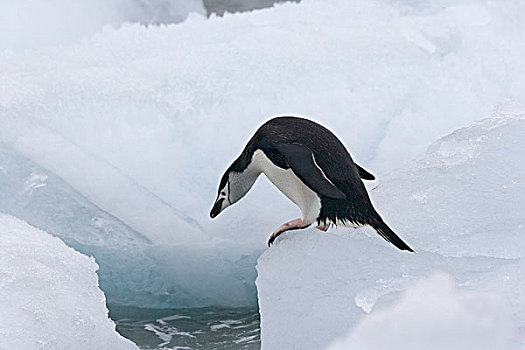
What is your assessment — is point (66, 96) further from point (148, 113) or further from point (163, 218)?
point (163, 218)

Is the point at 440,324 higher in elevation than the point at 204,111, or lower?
higher

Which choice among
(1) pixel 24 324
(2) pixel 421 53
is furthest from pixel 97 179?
(2) pixel 421 53

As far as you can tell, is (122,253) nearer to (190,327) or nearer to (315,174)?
(190,327)

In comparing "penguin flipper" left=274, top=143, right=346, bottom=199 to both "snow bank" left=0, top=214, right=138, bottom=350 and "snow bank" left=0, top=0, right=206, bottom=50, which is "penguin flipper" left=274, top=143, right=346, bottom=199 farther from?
"snow bank" left=0, top=0, right=206, bottom=50

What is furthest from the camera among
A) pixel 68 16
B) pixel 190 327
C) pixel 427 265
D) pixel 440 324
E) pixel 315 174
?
pixel 68 16

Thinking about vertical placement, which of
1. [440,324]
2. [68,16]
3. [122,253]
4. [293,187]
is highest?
[440,324]

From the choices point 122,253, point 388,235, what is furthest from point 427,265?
point 122,253

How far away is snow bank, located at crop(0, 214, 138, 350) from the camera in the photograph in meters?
1.19

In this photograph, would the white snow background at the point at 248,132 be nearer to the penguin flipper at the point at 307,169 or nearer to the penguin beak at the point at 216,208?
the penguin flipper at the point at 307,169

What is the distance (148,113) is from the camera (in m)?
2.11

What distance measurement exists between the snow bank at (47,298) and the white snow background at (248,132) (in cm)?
27

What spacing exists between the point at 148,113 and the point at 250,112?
251 mm

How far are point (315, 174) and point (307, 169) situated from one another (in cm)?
1

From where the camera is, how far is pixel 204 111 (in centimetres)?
215
